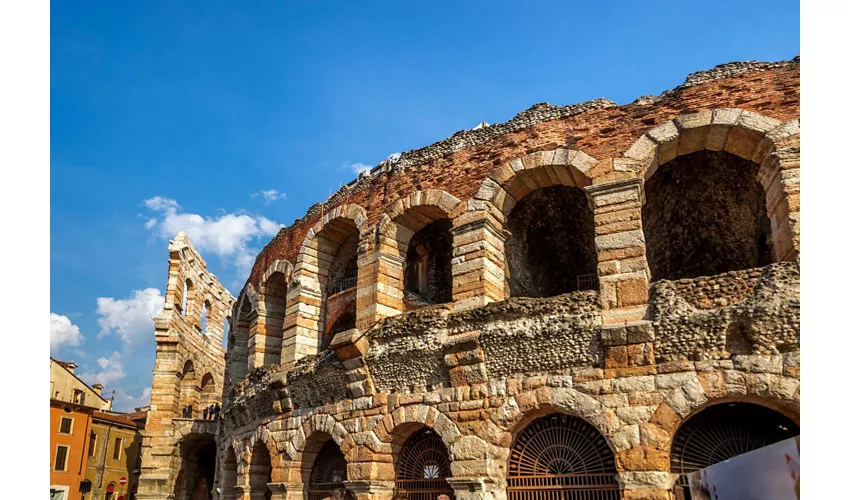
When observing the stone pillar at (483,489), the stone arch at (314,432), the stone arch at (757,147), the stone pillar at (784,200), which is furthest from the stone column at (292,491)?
the stone pillar at (784,200)

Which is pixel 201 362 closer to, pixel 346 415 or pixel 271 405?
pixel 271 405

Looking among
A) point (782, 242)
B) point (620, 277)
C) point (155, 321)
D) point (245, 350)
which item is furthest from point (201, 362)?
point (782, 242)

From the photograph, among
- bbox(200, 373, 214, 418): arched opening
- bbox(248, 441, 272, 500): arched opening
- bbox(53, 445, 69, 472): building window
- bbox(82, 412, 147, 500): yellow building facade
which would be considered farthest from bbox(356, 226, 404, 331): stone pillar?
bbox(82, 412, 147, 500): yellow building facade

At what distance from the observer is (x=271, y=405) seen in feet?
39.1

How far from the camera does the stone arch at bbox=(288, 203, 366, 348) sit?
41.9ft

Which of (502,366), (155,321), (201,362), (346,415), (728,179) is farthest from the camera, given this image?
(201,362)

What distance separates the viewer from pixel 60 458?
934 inches

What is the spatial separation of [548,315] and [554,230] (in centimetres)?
478

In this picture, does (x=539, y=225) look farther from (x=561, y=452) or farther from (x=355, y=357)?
(x=561, y=452)

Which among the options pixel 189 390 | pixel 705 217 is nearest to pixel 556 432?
pixel 705 217

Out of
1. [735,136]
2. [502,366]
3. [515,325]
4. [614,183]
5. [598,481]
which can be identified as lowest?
[598,481]

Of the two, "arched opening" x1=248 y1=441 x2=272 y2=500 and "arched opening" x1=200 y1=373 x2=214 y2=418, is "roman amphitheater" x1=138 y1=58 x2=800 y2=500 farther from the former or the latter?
"arched opening" x1=200 y1=373 x2=214 y2=418

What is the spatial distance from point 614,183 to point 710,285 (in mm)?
2012

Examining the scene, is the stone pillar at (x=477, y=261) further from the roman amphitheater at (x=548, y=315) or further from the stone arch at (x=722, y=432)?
the stone arch at (x=722, y=432)
